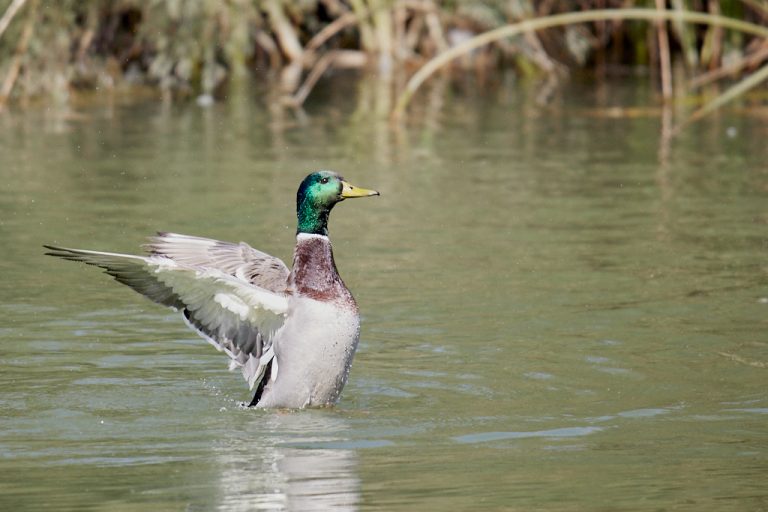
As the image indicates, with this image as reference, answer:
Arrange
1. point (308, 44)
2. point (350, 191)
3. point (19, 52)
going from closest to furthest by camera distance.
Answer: point (350, 191) < point (19, 52) < point (308, 44)

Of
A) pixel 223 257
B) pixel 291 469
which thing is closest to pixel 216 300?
pixel 223 257

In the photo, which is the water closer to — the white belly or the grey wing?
the white belly

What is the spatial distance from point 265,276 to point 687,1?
44.7ft

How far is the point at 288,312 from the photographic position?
7.03 m

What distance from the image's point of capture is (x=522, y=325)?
27.3 feet

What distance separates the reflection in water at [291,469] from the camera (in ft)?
17.5

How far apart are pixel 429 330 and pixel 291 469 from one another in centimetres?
260

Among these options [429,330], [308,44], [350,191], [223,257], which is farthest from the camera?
[308,44]

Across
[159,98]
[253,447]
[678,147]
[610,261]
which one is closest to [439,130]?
[678,147]

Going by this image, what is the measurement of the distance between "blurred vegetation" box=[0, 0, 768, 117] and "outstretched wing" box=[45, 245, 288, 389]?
791 cm

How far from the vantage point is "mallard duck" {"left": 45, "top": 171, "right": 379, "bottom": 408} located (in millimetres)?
6852

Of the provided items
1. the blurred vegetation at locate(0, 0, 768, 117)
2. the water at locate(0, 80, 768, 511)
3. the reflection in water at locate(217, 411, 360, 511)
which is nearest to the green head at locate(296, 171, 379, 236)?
the water at locate(0, 80, 768, 511)

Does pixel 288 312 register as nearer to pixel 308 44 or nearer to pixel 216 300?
pixel 216 300

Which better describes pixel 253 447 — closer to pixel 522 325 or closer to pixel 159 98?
pixel 522 325
